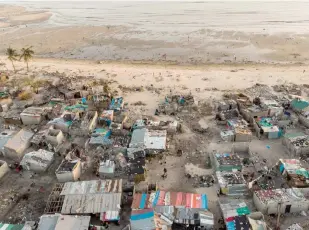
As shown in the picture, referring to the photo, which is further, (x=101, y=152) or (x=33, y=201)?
(x=101, y=152)

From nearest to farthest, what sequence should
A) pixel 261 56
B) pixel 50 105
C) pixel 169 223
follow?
pixel 169 223 → pixel 50 105 → pixel 261 56

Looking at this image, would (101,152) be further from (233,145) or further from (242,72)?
(242,72)

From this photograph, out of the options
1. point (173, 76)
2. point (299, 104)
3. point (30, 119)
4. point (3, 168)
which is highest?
point (299, 104)

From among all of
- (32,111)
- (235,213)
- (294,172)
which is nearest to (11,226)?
(235,213)

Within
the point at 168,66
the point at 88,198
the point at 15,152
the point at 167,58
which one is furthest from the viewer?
the point at 167,58

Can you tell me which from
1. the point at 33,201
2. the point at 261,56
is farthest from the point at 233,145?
the point at 261,56

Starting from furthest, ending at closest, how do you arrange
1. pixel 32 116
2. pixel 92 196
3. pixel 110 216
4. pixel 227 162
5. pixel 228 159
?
pixel 32 116, pixel 228 159, pixel 227 162, pixel 92 196, pixel 110 216

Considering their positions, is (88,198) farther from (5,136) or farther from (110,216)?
(5,136)
